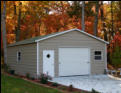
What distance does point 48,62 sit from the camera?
44.6ft

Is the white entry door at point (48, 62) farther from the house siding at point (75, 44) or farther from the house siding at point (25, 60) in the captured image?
the house siding at point (25, 60)

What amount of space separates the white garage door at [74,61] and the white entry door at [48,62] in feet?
2.21

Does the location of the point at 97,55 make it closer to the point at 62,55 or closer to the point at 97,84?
the point at 62,55

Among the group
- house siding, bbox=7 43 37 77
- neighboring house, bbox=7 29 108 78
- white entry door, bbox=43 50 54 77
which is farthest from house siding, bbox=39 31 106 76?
house siding, bbox=7 43 37 77

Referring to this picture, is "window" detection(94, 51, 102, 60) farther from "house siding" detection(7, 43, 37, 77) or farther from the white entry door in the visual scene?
"house siding" detection(7, 43, 37, 77)

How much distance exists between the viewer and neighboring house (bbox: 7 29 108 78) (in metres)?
13.4

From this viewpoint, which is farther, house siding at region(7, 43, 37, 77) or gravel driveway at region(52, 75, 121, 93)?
house siding at region(7, 43, 37, 77)

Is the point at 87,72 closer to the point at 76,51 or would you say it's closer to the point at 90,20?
the point at 76,51

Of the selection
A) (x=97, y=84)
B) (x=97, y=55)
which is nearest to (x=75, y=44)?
(x=97, y=55)

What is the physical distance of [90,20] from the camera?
1088 inches

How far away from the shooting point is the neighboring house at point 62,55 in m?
13.4

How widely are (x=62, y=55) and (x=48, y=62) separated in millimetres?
1246

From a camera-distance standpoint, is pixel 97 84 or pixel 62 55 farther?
pixel 62 55

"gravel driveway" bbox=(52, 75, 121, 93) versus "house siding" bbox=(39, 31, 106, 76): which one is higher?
"house siding" bbox=(39, 31, 106, 76)
